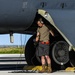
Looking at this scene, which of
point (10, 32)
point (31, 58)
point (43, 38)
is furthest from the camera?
point (31, 58)

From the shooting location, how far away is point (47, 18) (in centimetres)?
1411

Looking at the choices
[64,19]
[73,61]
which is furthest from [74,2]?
[73,61]

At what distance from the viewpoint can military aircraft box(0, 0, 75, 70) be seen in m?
13.8

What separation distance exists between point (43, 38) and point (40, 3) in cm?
109

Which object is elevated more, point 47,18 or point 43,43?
point 47,18

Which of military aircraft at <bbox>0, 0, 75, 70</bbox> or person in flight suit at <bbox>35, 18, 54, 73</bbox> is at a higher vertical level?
military aircraft at <bbox>0, 0, 75, 70</bbox>

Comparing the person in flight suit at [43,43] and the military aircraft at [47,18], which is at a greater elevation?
the military aircraft at [47,18]

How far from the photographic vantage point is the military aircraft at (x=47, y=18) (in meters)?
13.8

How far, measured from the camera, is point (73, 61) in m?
14.8

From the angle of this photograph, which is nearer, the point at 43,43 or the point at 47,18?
the point at 43,43

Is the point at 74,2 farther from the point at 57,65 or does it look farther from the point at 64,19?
the point at 57,65

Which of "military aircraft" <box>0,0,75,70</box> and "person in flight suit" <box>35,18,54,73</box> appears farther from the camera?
"person in flight suit" <box>35,18,54,73</box>

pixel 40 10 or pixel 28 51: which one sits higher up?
pixel 40 10

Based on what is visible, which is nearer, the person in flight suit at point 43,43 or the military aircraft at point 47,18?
the military aircraft at point 47,18
